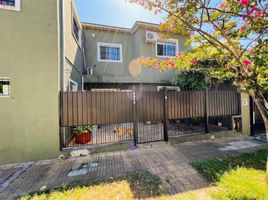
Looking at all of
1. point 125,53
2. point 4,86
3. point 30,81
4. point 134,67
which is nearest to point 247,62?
point 30,81

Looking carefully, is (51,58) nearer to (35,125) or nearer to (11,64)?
(11,64)

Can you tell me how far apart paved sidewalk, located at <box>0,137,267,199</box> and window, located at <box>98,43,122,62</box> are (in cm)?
780

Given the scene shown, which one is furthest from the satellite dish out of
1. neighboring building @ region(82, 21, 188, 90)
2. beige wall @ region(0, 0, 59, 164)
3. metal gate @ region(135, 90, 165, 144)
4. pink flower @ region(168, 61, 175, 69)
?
beige wall @ region(0, 0, 59, 164)

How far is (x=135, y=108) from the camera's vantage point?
5711mm

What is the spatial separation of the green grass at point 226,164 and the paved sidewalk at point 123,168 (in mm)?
242

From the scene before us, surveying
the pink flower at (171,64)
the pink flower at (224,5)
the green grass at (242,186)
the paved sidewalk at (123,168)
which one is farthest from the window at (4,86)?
the pink flower at (224,5)

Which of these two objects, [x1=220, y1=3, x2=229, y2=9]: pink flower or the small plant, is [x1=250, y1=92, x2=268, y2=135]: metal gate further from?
the small plant

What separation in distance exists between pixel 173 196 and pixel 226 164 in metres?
2.23

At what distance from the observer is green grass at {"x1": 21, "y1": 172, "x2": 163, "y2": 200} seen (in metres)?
3.01

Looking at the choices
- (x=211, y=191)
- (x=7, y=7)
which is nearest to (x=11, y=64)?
(x=7, y=7)

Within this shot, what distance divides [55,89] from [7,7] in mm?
2939

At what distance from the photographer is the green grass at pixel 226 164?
3.72 m

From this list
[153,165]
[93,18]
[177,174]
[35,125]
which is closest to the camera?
[177,174]

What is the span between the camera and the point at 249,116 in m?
7.02
